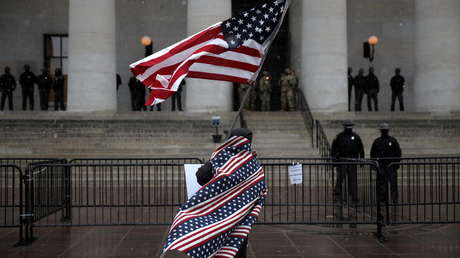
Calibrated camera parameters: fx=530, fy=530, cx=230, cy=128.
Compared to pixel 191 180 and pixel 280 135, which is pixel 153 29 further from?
pixel 191 180

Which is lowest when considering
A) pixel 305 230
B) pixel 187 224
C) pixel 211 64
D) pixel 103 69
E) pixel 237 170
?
pixel 305 230

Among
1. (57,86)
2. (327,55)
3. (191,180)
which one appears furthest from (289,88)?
(191,180)

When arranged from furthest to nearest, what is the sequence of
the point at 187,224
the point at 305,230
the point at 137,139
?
1. the point at 137,139
2. the point at 305,230
3. the point at 187,224

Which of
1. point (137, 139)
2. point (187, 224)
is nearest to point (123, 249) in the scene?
point (187, 224)

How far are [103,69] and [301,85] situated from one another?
8.74 meters

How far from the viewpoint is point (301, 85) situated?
2403 cm

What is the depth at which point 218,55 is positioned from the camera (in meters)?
6.66

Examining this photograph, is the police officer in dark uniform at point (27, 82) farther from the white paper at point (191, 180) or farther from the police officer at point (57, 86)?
the white paper at point (191, 180)

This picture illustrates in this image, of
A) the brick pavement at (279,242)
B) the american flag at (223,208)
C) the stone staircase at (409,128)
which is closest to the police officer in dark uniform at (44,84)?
the stone staircase at (409,128)

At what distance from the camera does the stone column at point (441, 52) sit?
73.4 ft

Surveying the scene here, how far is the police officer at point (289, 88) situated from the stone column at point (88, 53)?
765 centimetres

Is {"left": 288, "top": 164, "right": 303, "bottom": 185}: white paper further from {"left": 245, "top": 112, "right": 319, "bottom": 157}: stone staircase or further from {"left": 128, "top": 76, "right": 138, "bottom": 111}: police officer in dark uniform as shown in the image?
{"left": 128, "top": 76, "right": 138, "bottom": 111}: police officer in dark uniform

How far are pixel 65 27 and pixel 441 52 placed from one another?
18.7 metres

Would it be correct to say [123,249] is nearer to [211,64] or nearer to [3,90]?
[211,64]
